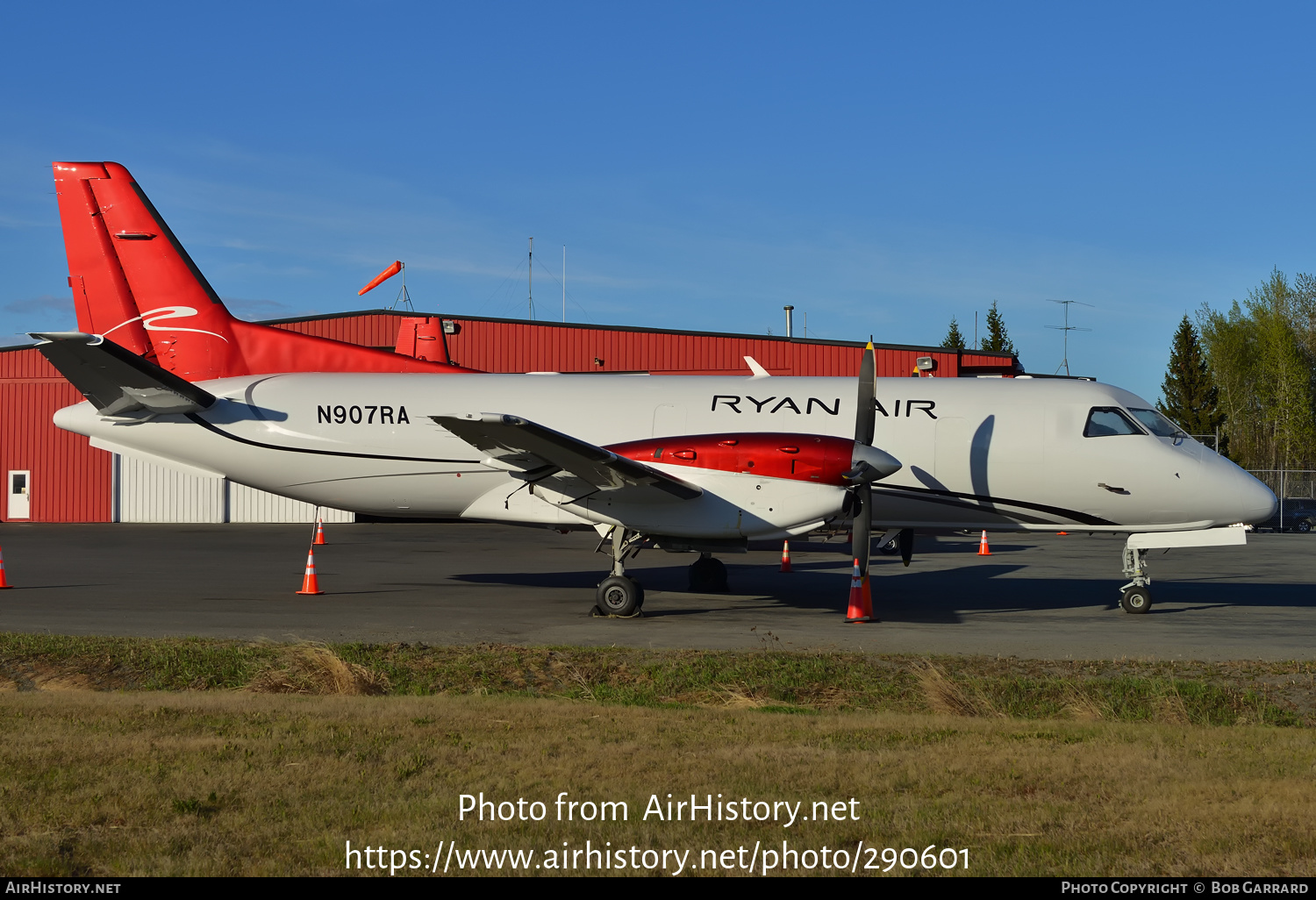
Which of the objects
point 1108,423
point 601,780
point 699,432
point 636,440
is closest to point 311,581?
point 636,440

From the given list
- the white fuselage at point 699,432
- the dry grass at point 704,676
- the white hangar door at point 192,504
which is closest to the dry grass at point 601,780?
the dry grass at point 704,676

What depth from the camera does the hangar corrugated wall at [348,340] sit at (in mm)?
37656

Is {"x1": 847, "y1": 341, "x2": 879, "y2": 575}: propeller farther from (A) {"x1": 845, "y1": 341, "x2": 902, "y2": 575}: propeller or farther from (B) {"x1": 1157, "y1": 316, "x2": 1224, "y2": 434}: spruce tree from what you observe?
(B) {"x1": 1157, "y1": 316, "x2": 1224, "y2": 434}: spruce tree

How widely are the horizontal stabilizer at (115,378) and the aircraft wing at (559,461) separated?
4439 mm

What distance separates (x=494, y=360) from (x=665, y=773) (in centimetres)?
3310

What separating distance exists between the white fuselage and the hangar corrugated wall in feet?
68.3

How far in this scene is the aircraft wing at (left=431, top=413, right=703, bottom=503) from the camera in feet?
42.4

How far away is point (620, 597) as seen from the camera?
14445 millimetres

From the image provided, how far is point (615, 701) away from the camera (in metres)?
9.46

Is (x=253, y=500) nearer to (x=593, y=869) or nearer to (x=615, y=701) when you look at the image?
(x=615, y=701)

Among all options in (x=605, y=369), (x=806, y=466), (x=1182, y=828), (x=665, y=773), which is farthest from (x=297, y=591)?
(x=605, y=369)

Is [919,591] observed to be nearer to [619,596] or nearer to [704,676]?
[619,596]

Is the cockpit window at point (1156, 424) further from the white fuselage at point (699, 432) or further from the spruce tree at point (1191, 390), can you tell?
the spruce tree at point (1191, 390)
